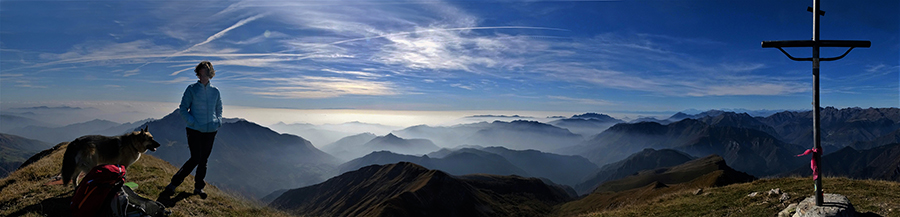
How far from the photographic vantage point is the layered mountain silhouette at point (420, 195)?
296 feet

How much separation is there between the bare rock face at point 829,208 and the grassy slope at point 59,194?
17.2m

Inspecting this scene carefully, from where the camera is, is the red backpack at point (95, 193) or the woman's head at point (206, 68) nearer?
the red backpack at point (95, 193)

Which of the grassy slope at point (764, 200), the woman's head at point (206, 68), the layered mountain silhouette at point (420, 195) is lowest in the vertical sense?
the layered mountain silhouette at point (420, 195)

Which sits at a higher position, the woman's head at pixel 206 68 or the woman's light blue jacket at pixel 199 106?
the woman's head at pixel 206 68

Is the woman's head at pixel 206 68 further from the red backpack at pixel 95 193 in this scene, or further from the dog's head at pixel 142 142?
the red backpack at pixel 95 193

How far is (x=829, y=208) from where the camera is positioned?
10.6 metres

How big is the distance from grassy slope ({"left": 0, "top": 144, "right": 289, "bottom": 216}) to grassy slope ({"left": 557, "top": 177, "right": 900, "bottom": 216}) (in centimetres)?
1528

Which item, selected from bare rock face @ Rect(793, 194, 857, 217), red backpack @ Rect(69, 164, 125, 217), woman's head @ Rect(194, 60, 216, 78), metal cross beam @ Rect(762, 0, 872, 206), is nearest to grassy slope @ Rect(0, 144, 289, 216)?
red backpack @ Rect(69, 164, 125, 217)

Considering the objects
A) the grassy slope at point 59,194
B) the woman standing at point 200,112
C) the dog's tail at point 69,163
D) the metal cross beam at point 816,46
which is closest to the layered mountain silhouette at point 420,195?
the grassy slope at point 59,194

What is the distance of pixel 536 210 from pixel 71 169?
109 meters

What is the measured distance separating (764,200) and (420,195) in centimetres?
8456

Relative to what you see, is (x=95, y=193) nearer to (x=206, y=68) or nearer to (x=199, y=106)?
(x=199, y=106)

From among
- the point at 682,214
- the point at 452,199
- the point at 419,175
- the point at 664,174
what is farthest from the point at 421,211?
the point at 664,174

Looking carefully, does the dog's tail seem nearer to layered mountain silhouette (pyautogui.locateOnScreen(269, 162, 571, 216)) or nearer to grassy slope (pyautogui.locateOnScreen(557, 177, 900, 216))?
grassy slope (pyautogui.locateOnScreen(557, 177, 900, 216))
